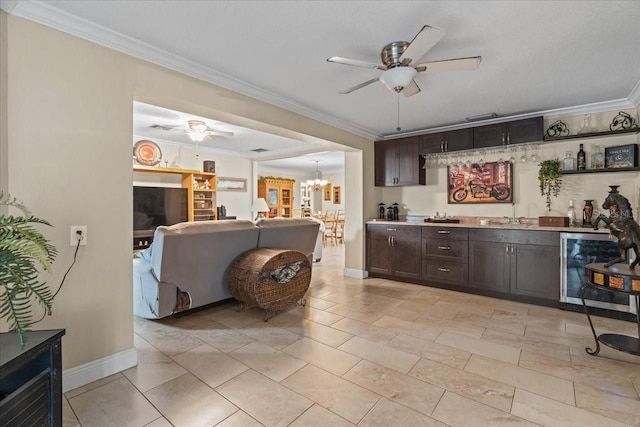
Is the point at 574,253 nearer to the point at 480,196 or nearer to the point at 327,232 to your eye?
the point at 480,196

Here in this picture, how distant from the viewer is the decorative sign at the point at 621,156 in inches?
136

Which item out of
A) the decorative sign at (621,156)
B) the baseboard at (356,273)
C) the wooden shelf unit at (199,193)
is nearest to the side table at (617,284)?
the decorative sign at (621,156)

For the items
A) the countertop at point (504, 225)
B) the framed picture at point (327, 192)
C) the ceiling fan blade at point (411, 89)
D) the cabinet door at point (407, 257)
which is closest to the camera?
the ceiling fan blade at point (411, 89)

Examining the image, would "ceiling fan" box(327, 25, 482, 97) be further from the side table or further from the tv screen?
the tv screen

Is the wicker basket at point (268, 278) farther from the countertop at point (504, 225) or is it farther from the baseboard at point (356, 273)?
the countertop at point (504, 225)

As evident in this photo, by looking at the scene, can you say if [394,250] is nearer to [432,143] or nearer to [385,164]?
[385,164]

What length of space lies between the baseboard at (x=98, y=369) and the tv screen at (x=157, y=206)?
3968 millimetres

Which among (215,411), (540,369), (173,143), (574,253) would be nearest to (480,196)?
(574,253)

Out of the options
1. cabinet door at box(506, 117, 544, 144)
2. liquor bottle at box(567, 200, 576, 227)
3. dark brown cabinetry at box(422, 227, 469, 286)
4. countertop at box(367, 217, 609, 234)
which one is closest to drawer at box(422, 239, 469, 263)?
dark brown cabinetry at box(422, 227, 469, 286)

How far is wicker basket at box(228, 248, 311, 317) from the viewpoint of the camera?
10.2 feet

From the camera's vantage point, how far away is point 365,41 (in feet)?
7.49

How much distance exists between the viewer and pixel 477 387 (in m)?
2.05

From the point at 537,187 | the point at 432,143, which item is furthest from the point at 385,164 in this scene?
the point at 537,187

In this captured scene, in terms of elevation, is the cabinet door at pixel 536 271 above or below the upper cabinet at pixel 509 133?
below
